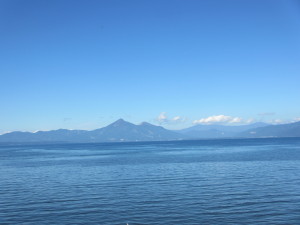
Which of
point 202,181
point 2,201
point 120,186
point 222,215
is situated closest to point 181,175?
point 202,181

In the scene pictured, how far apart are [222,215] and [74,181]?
25760mm

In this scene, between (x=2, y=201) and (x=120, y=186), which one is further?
(x=120, y=186)

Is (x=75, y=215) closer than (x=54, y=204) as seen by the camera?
Yes

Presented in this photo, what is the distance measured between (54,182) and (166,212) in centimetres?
2338

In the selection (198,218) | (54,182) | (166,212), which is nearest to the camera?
(198,218)

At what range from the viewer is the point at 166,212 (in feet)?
83.8

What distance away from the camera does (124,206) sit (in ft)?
91.2

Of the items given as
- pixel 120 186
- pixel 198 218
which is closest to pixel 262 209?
pixel 198 218

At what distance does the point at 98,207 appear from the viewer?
90.5ft

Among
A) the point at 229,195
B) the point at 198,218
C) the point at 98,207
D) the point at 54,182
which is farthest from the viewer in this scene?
the point at 54,182

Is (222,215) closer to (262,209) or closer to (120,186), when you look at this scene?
(262,209)

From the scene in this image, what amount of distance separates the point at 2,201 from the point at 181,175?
2597cm

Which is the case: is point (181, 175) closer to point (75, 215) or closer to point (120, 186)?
point (120, 186)

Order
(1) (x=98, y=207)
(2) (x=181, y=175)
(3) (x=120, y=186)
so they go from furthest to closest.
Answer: (2) (x=181, y=175)
(3) (x=120, y=186)
(1) (x=98, y=207)
